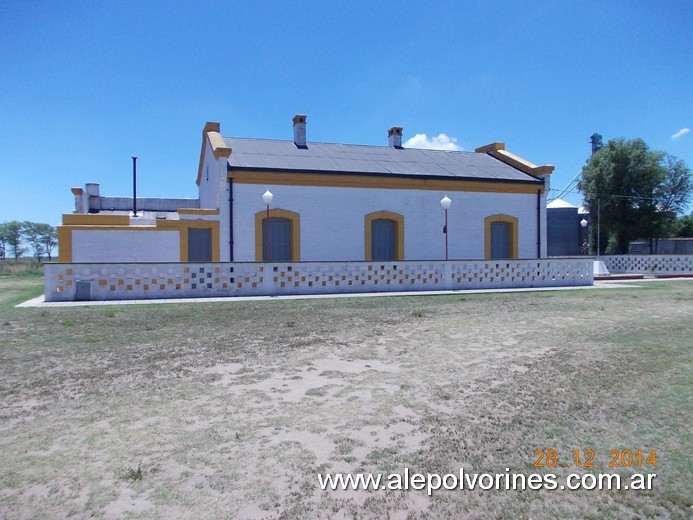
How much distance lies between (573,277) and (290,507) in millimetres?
17460

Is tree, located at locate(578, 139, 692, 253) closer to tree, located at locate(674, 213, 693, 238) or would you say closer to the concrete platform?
tree, located at locate(674, 213, 693, 238)

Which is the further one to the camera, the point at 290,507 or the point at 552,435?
the point at 552,435

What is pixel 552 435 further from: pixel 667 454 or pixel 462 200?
pixel 462 200

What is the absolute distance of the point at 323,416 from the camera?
430 centimetres

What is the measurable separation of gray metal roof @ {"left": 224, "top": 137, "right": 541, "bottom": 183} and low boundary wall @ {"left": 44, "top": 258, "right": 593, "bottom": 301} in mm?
4832

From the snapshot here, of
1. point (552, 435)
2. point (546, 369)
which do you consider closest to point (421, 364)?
point (546, 369)

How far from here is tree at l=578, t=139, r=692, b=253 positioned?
1175 inches

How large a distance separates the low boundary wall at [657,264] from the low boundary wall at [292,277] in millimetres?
8756

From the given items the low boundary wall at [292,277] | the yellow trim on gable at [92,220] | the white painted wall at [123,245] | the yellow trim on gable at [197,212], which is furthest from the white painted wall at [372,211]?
the yellow trim on gable at [92,220]

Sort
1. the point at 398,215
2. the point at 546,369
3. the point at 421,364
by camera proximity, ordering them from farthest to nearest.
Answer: the point at 398,215 → the point at 421,364 → the point at 546,369

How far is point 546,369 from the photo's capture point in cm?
571

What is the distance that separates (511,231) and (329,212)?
27.4 ft

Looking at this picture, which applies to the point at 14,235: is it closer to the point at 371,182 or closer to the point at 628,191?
the point at 371,182
